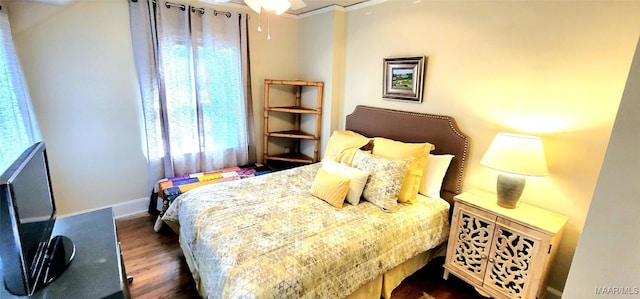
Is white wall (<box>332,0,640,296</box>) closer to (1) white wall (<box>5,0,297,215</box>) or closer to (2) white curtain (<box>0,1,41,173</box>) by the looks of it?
(1) white wall (<box>5,0,297,215</box>)

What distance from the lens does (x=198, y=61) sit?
314cm

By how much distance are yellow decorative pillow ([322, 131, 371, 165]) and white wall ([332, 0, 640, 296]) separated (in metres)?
0.71

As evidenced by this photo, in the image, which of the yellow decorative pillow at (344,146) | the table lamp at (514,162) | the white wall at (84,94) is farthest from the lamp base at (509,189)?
the white wall at (84,94)

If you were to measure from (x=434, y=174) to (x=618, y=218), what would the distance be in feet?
4.28

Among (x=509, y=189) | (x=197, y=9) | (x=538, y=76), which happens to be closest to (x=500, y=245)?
(x=509, y=189)

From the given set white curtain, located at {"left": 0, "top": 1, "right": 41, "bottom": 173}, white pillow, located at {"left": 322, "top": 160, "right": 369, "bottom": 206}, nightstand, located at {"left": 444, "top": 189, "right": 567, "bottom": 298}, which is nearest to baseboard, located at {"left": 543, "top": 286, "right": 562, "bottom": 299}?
nightstand, located at {"left": 444, "top": 189, "right": 567, "bottom": 298}

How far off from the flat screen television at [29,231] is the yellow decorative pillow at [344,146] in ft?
6.67

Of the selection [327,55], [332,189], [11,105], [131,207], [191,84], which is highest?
[327,55]

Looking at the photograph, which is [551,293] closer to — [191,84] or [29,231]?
[29,231]

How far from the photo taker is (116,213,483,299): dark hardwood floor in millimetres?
2096

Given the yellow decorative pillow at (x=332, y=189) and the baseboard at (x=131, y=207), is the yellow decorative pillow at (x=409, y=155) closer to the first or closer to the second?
the yellow decorative pillow at (x=332, y=189)

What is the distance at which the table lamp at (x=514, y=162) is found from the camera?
1.83 m

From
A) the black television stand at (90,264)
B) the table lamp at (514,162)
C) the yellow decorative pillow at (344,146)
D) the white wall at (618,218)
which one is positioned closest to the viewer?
the white wall at (618,218)

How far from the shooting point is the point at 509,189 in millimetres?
1958
